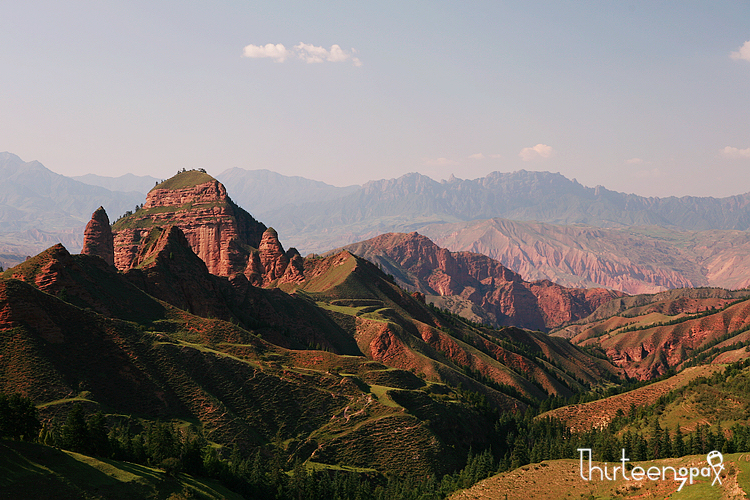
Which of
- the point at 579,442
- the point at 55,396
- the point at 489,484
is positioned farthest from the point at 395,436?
the point at 55,396

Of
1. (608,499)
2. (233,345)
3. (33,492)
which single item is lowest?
(608,499)

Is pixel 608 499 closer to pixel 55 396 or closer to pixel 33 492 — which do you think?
pixel 33 492

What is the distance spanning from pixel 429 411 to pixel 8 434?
384 feet

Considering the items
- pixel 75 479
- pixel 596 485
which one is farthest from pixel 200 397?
pixel 596 485

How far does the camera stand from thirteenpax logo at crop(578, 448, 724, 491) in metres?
106

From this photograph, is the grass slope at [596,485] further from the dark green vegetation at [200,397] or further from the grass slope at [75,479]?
the grass slope at [75,479]

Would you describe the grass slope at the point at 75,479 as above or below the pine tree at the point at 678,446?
above

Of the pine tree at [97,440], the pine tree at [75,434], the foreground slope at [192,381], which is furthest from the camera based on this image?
the foreground slope at [192,381]

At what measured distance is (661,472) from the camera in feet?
378

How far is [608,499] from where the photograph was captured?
11138cm

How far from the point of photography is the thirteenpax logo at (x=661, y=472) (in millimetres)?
106469

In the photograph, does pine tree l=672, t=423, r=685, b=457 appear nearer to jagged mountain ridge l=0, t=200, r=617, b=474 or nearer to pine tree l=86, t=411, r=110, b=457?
jagged mountain ridge l=0, t=200, r=617, b=474

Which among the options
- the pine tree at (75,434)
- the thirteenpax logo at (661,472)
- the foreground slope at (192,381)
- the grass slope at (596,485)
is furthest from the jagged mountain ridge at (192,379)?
the thirteenpax logo at (661,472)

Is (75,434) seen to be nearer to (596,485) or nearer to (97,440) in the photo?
(97,440)
